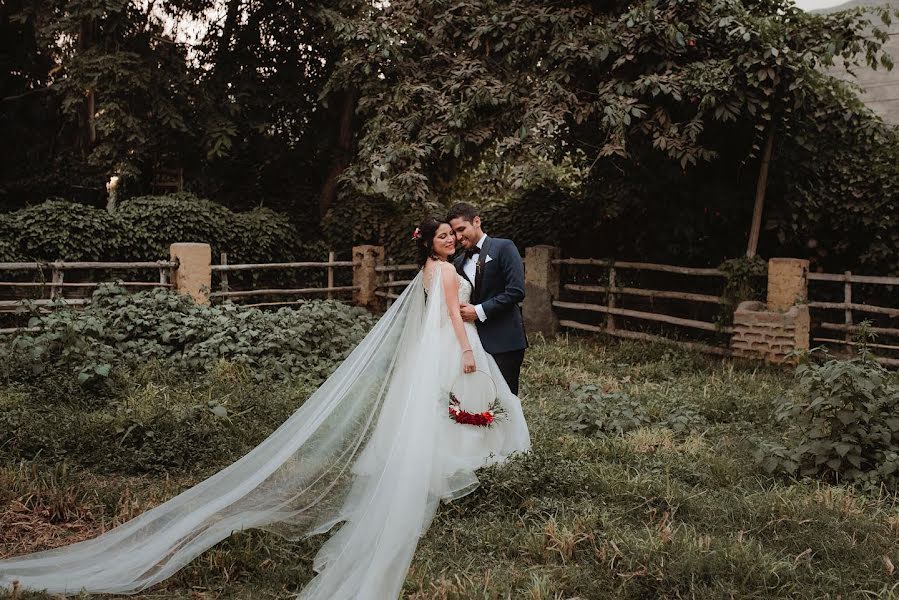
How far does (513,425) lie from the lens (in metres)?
4.83

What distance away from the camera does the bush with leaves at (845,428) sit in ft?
14.8

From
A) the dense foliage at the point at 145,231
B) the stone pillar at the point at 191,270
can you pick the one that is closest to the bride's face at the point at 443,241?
the stone pillar at the point at 191,270

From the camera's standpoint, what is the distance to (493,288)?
193 inches

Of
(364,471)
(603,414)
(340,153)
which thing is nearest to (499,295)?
(364,471)

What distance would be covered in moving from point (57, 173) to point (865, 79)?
47.4 ft

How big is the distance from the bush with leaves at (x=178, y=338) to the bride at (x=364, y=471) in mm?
2845

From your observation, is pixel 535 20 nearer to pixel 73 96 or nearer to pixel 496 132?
pixel 496 132

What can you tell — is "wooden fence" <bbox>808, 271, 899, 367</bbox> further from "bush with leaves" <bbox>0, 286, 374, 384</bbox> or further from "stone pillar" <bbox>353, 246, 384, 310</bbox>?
"stone pillar" <bbox>353, 246, 384, 310</bbox>

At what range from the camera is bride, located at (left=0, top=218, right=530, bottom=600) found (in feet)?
10.9

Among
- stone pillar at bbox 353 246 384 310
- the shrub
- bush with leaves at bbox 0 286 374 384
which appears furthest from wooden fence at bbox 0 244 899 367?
the shrub

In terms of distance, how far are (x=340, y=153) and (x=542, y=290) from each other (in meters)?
5.83

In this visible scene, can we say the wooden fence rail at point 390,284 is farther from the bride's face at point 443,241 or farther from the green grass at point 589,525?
the bride's face at point 443,241

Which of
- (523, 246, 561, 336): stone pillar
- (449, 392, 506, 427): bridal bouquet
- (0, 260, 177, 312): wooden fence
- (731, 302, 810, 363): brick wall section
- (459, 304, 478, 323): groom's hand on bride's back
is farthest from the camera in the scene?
(523, 246, 561, 336): stone pillar

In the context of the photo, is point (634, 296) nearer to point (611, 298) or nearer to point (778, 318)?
point (611, 298)
